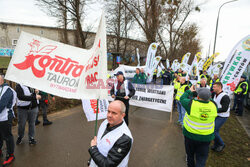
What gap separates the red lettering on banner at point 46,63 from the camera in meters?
1.96

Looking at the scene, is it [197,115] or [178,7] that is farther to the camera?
[178,7]

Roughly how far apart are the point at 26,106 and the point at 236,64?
18.6ft

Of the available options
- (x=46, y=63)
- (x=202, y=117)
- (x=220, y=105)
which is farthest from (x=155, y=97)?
(x=46, y=63)

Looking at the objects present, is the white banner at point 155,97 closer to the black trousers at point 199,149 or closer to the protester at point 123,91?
the protester at point 123,91

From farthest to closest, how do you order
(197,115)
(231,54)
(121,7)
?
1. (121,7)
2. (231,54)
3. (197,115)

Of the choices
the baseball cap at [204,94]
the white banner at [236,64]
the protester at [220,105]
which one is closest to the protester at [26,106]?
the baseball cap at [204,94]

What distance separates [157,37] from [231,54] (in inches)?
702

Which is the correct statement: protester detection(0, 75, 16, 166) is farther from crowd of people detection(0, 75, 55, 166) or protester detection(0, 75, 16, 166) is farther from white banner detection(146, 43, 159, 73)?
white banner detection(146, 43, 159, 73)

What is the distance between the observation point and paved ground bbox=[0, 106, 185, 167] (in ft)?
10.6

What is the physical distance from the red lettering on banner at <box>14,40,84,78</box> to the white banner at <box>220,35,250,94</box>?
13.9ft

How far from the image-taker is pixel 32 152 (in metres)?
3.46

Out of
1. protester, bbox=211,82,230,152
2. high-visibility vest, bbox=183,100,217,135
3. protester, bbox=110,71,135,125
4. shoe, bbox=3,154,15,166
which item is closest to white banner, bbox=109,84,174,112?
protester, bbox=110,71,135,125

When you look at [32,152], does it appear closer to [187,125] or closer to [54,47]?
[54,47]

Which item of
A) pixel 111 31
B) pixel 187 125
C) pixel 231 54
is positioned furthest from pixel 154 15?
pixel 187 125
